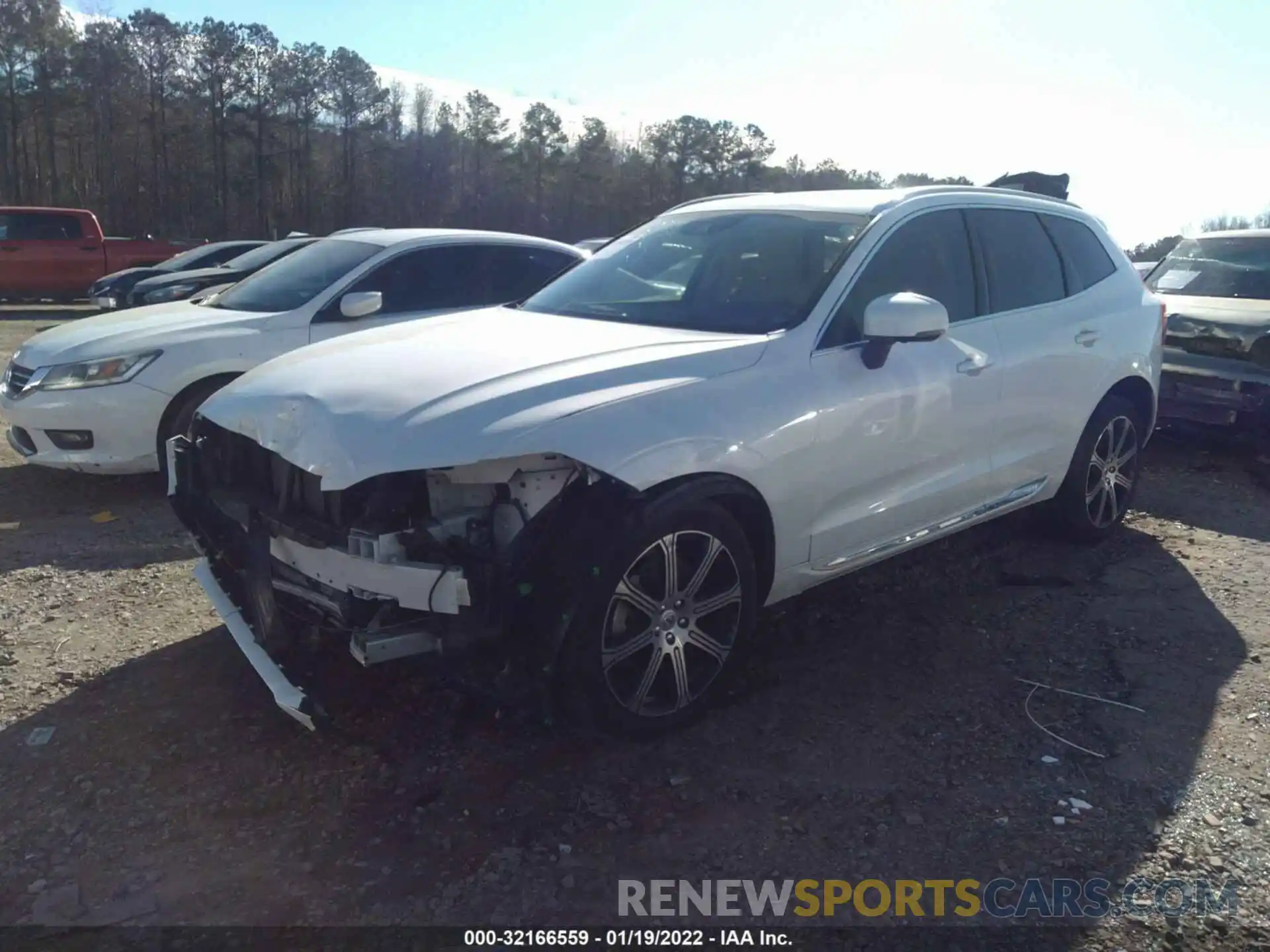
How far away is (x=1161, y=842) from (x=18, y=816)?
335 cm

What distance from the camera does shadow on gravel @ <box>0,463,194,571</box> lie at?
507 cm

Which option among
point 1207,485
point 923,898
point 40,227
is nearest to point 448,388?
point 923,898

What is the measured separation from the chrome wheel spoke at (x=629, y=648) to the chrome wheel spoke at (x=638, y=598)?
0.16 feet

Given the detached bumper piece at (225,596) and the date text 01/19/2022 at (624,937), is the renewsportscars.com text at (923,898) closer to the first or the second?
the date text 01/19/2022 at (624,937)

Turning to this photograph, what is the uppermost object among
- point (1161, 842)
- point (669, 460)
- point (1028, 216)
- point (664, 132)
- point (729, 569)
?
point (664, 132)

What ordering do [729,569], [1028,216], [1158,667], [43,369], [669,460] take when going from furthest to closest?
[43,369], [1028,216], [1158,667], [729,569], [669,460]

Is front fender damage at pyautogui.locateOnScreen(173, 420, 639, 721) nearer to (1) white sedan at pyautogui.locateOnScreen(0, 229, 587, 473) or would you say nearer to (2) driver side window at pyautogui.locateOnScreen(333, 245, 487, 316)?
(1) white sedan at pyautogui.locateOnScreen(0, 229, 587, 473)

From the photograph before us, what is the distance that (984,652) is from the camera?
4.21 meters

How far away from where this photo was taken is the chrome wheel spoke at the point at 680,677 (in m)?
3.38

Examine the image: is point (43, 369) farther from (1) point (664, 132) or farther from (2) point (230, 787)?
(1) point (664, 132)

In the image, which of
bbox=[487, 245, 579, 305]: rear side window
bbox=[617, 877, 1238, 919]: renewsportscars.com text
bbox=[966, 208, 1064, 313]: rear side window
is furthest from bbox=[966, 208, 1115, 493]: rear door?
bbox=[487, 245, 579, 305]: rear side window

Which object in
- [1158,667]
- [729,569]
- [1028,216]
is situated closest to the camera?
[729,569]

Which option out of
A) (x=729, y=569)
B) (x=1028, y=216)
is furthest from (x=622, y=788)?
(x=1028, y=216)

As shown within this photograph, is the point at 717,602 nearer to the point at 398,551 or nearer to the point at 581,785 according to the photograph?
the point at 581,785
